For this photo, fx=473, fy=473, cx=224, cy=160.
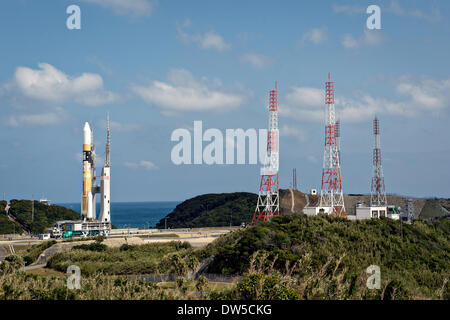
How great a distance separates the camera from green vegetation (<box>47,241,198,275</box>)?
37.2 metres

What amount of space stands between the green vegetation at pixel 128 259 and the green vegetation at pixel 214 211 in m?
58.6

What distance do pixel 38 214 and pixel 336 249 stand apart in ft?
251

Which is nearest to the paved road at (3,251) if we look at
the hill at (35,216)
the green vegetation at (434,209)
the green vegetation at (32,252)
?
the green vegetation at (32,252)

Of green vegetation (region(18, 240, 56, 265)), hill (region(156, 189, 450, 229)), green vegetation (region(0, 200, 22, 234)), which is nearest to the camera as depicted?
green vegetation (region(18, 240, 56, 265))

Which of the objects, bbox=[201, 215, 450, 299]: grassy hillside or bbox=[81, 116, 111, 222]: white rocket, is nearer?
bbox=[201, 215, 450, 299]: grassy hillside

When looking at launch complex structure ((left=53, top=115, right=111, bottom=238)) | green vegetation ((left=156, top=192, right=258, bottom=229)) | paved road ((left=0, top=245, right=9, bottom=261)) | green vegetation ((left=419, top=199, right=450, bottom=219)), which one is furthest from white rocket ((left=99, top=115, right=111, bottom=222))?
green vegetation ((left=419, top=199, right=450, bottom=219))

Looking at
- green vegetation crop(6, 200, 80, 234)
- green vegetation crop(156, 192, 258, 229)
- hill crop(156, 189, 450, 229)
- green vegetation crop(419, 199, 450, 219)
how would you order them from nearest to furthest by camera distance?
green vegetation crop(6, 200, 80, 234)
green vegetation crop(419, 199, 450, 219)
hill crop(156, 189, 450, 229)
green vegetation crop(156, 192, 258, 229)

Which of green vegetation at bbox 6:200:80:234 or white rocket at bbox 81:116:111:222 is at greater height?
white rocket at bbox 81:116:111:222

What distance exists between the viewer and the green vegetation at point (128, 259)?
37.2 metres

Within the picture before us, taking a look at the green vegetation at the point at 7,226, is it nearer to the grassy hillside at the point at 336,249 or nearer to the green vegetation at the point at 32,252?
the green vegetation at the point at 32,252

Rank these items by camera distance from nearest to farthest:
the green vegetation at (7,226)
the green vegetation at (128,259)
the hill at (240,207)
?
the green vegetation at (128,259)
the green vegetation at (7,226)
the hill at (240,207)

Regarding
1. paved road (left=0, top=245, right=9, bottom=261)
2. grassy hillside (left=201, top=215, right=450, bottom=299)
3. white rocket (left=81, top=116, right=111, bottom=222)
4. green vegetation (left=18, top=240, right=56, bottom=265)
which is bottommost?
paved road (left=0, top=245, right=9, bottom=261)

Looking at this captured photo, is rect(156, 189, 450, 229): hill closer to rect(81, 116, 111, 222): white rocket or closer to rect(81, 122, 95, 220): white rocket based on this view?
rect(81, 116, 111, 222): white rocket
